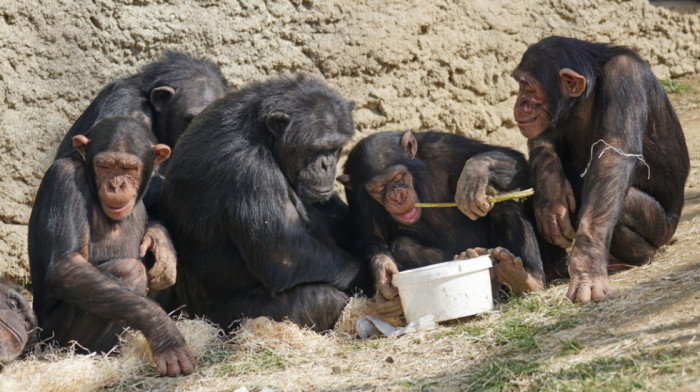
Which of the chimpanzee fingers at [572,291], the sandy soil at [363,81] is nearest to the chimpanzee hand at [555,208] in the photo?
the sandy soil at [363,81]

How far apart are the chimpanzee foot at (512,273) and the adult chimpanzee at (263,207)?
1.03 m

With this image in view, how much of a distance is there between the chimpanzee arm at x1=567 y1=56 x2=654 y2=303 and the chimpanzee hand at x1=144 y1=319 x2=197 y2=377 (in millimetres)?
2430

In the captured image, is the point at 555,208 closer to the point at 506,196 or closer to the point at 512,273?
the point at 506,196

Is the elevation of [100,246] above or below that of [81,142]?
below

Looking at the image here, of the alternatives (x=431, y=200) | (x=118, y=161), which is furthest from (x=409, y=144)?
(x=118, y=161)

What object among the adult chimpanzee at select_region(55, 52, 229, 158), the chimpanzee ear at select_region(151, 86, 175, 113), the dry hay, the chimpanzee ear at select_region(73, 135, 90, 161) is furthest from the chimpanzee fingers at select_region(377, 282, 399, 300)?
the chimpanzee ear at select_region(151, 86, 175, 113)

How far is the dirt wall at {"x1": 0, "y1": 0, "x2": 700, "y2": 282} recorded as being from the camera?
8039 mm

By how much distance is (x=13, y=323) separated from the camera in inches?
242

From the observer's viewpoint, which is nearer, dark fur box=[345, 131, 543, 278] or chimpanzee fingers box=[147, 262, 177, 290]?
chimpanzee fingers box=[147, 262, 177, 290]

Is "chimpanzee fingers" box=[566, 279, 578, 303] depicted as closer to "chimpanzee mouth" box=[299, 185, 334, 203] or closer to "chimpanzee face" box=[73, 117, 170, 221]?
"chimpanzee mouth" box=[299, 185, 334, 203]

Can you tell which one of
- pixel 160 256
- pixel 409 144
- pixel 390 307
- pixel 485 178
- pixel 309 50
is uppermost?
pixel 309 50

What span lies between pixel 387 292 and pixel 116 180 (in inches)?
77.7

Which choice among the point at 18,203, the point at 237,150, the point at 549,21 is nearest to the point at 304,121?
the point at 237,150

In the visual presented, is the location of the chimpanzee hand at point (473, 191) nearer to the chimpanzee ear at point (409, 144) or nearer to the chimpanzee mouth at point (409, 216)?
the chimpanzee mouth at point (409, 216)
